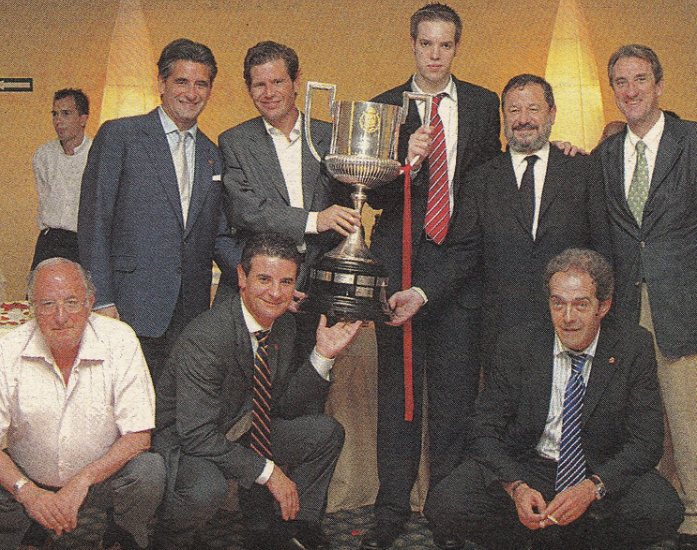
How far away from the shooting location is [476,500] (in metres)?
2.61

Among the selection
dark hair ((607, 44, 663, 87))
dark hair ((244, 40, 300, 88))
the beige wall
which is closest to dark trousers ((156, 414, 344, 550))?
dark hair ((244, 40, 300, 88))

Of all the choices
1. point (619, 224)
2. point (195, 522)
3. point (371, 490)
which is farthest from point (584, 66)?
point (195, 522)

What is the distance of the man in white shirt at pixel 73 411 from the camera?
7.91 ft

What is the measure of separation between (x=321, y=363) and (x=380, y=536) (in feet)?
1.89

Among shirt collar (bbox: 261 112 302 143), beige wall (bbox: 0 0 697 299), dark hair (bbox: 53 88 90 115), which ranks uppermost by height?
beige wall (bbox: 0 0 697 299)

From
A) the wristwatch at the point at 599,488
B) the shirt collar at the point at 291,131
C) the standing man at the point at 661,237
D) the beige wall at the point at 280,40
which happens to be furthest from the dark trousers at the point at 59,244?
the wristwatch at the point at 599,488

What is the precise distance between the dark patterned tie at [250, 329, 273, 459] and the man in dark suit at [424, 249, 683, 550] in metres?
0.53

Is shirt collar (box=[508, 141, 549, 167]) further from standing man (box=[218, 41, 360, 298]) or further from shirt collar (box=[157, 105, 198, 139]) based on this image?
shirt collar (box=[157, 105, 198, 139])

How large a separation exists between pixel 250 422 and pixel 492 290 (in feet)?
2.81

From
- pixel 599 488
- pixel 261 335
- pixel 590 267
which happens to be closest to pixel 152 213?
pixel 261 335

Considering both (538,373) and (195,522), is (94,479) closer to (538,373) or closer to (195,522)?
(195,522)

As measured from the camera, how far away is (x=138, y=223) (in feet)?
9.34

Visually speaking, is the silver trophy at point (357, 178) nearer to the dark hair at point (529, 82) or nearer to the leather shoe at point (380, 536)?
the dark hair at point (529, 82)

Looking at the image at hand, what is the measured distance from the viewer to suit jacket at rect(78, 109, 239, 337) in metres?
2.82
